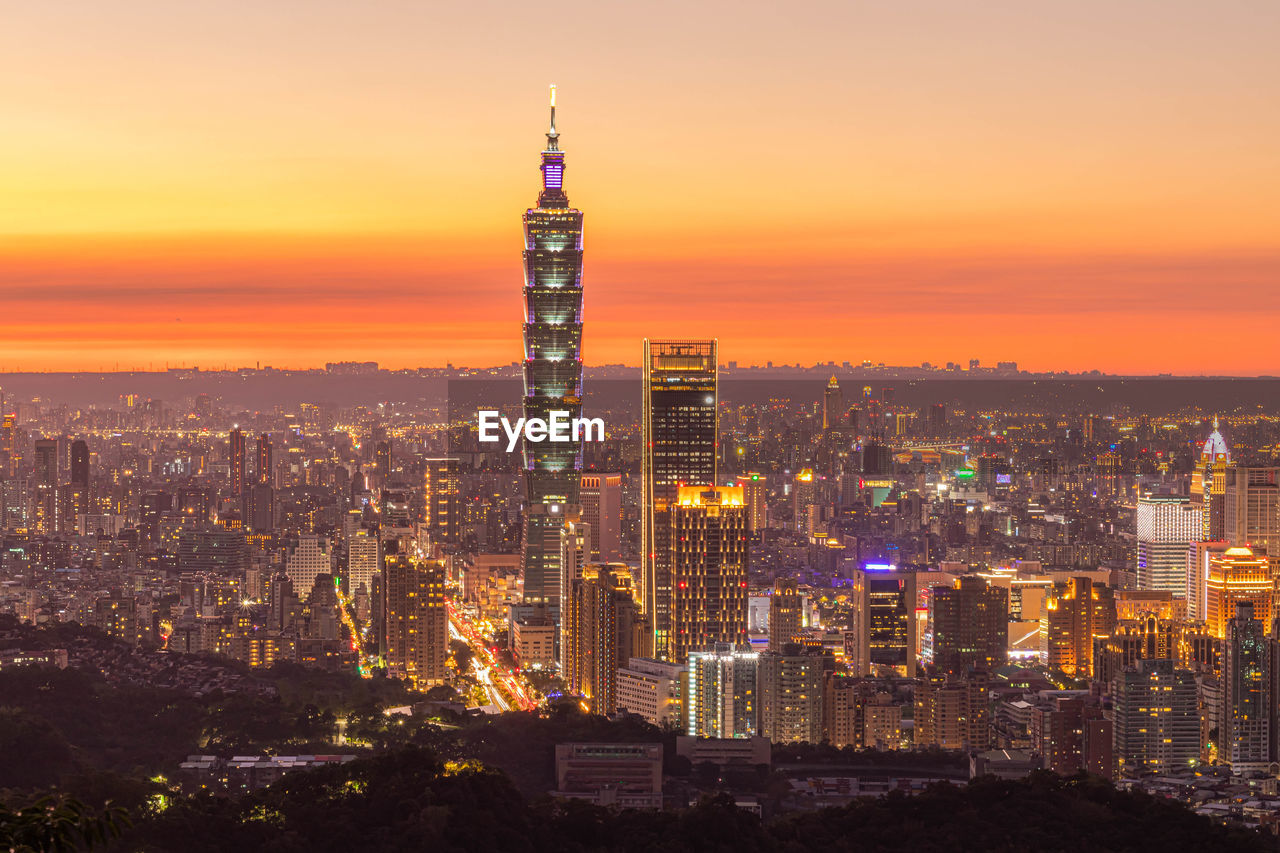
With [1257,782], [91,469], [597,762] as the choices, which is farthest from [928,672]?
[91,469]

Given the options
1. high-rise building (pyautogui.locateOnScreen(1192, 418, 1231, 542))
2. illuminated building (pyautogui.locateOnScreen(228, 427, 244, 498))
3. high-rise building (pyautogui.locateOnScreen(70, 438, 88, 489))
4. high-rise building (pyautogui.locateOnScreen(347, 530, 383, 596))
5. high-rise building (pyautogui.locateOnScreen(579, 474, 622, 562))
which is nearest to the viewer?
high-rise building (pyautogui.locateOnScreen(579, 474, 622, 562))

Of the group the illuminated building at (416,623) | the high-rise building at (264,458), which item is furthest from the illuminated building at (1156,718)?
the high-rise building at (264,458)

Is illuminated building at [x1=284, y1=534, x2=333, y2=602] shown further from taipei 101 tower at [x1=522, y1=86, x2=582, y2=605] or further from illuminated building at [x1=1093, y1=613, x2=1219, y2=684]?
illuminated building at [x1=1093, y1=613, x2=1219, y2=684]

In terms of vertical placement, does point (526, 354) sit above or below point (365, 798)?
above

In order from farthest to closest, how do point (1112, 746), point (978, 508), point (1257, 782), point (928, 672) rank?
1. point (978, 508)
2. point (928, 672)
3. point (1112, 746)
4. point (1257, 782)

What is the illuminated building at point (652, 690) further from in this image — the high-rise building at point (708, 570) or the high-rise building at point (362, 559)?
the high-rise building at point (362, 559)

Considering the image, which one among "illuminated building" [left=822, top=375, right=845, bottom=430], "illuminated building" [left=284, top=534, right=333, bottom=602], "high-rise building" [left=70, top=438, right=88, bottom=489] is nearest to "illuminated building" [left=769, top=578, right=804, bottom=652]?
"illuminated building" [left=284, top=534, right=333, bottom=602]

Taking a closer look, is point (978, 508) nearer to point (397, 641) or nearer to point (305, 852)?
point (397, 641)
